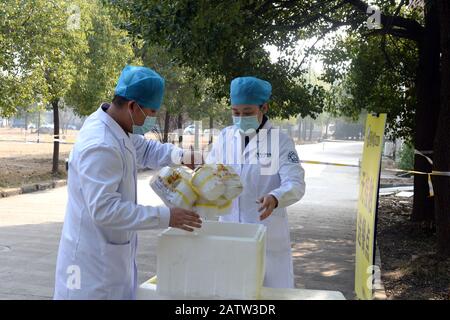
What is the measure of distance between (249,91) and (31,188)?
10.3 meters

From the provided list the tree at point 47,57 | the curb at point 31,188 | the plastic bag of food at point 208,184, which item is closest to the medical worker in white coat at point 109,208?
the plastic bag of food at point 208,184

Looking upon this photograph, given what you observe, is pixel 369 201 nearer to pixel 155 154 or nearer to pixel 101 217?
pixel 155 154

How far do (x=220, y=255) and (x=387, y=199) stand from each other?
10922mm

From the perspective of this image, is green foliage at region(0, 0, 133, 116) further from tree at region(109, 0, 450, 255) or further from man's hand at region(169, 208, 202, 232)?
man's hand at region(169, 208, 202, 232)

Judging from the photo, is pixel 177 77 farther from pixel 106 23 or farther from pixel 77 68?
pixel 77 68

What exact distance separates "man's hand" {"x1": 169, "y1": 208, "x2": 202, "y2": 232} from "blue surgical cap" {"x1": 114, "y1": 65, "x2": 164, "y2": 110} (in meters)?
0.50

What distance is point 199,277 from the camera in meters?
2.16

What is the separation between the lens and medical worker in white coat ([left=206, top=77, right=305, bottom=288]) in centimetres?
309

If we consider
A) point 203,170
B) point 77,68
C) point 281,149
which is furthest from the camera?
point 77,68

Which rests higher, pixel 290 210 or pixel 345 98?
pixel 345 98

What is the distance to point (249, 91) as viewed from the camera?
3111 mm

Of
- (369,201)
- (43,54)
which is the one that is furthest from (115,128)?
(43,54)
